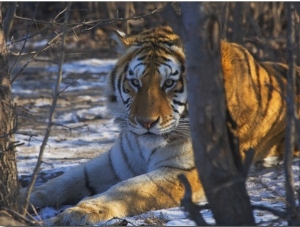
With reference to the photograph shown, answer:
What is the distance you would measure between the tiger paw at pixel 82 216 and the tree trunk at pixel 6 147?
1.46 feet

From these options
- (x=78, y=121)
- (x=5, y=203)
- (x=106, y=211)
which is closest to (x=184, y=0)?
(x=5, y=203)

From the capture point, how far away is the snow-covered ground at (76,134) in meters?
4.48

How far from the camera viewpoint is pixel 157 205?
15.8ft

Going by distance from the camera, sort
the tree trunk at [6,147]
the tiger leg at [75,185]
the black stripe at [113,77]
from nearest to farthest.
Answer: the tree trunk at [6,147], the tiger leg at [75,185], the black stripe at [113,77]

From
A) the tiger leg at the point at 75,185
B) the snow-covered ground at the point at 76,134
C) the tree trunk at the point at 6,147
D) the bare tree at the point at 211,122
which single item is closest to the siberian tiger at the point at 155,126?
the tiger leg at the point at 75,185

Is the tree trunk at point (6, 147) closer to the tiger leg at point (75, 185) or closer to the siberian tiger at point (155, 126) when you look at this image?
the siberian tiger at point (155, 126)

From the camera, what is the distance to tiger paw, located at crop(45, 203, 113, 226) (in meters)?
4.41

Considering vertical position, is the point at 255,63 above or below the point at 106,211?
above

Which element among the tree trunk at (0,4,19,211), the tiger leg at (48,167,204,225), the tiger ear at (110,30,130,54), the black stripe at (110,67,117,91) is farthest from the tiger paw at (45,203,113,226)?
the tiger ear at (110,30,130,54)

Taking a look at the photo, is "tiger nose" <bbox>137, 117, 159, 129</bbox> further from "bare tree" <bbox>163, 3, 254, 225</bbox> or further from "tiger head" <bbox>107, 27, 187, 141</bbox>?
"bare tree" <bbox>163, 3, 254, 225</bbox>

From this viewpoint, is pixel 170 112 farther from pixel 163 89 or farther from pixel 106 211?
pixel 106 211

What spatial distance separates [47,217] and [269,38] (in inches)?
310

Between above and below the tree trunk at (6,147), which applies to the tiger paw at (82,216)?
below

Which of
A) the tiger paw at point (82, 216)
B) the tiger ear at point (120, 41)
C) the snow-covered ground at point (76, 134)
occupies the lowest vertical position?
the tiger paw at point (82, 216)
